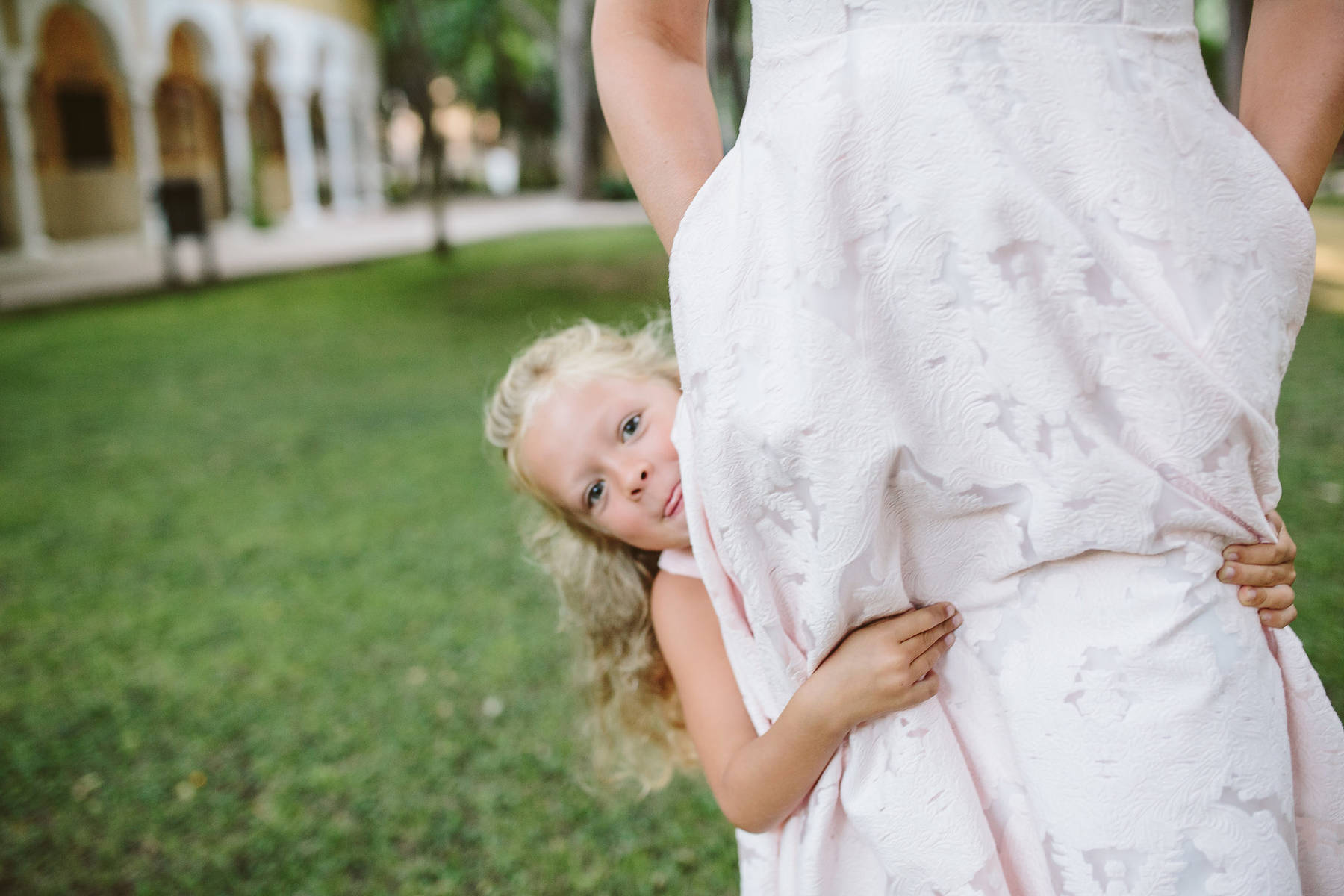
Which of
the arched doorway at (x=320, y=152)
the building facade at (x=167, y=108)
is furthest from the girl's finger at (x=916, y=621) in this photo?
the arched doorway at (x=320, y=152)

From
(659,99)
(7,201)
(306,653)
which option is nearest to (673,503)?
(659,99)

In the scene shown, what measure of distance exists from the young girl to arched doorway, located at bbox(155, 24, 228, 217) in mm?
21435

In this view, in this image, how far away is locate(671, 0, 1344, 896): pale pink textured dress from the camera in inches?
33.7

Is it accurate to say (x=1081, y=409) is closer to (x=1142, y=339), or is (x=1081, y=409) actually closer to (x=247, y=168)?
(x=1142, y=339)

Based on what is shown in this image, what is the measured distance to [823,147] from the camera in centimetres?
87

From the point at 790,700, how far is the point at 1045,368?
0.45 m

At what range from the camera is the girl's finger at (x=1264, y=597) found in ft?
3.06

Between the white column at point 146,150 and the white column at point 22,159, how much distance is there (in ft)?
6.08

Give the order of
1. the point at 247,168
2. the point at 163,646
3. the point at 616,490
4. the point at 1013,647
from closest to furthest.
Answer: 1. the point at 1013,647
2. the point at 616,490
3. the point at 163,646
4. the point at 247,168

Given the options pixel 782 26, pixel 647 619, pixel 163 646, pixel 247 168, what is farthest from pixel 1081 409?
pixel 247 168

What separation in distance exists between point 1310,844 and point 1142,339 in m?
0.60

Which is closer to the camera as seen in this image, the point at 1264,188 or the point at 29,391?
the point at 1264,188

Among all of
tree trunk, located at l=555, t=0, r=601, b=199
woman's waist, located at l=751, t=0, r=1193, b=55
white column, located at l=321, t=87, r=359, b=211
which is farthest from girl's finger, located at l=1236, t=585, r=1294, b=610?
white column, located at l=321, t=87, r=359, b=211

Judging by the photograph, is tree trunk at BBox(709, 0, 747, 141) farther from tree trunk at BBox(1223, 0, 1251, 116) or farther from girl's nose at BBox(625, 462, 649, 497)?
girl's nose at BBox(625, 462, 649, 497)
